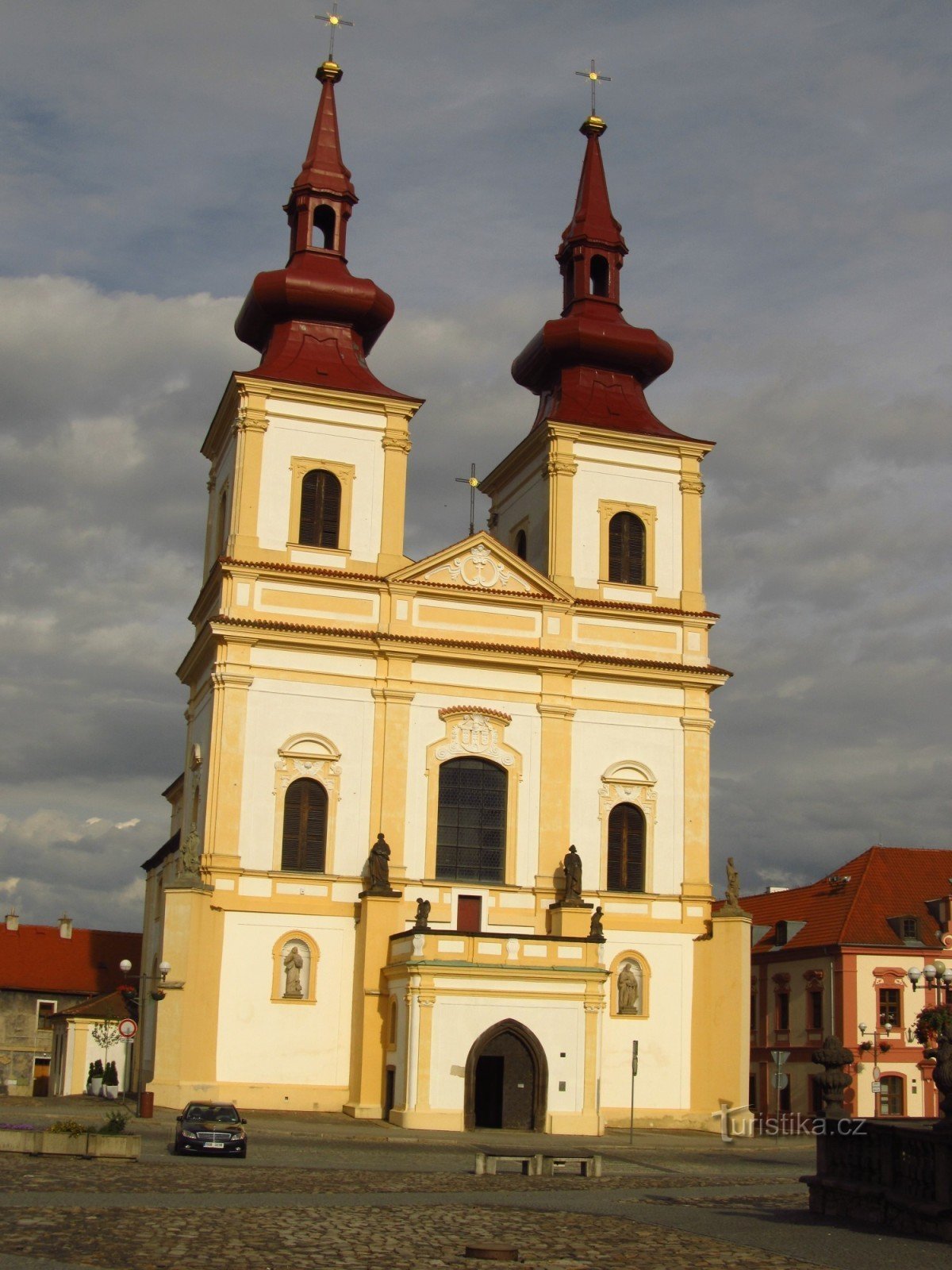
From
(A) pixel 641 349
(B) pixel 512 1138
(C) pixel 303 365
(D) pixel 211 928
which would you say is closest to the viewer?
(B) pixel 512 1138

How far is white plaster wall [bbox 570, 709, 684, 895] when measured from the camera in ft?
127

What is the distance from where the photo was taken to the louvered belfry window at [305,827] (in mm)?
36750

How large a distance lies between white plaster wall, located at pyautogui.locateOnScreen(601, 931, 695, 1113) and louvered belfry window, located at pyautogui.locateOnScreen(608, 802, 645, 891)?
1.30 meters

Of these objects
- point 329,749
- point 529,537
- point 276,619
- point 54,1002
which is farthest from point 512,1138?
point 54,1002

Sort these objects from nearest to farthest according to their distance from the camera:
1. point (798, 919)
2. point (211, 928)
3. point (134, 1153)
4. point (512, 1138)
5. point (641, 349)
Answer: point (134, 1153) → point (512, 1138) → point (211, 928) → point (641, 349) → point (798, 919)

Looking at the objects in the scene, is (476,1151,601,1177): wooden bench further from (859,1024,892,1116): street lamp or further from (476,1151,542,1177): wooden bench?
(859,1024,892,1116): street lamp

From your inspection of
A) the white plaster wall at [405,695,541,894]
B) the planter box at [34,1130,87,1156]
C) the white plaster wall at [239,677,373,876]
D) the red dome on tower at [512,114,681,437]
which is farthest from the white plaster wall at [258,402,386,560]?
the planter box at [34,1130,87,1156]

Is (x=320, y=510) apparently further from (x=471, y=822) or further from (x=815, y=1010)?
(x=815, y=1010)

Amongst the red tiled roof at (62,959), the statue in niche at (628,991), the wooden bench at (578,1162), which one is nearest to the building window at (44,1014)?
the red tiled roof at (62,959)

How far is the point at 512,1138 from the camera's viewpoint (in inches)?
1257

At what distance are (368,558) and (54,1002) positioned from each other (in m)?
33.5

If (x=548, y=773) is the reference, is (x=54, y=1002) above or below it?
below

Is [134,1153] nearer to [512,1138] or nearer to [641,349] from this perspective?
[512,1138]

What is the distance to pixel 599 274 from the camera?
45.6 meters
